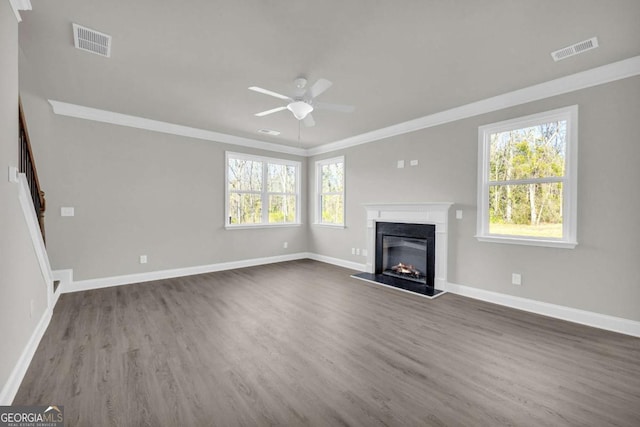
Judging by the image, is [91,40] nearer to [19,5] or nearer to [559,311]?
[19,5]

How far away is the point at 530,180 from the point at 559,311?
1585mm

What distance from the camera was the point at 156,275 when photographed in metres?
4.78

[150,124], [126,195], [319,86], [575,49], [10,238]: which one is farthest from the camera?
[150,124]

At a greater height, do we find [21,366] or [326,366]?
[21,366]

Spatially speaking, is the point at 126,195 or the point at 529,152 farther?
the point at 126,195

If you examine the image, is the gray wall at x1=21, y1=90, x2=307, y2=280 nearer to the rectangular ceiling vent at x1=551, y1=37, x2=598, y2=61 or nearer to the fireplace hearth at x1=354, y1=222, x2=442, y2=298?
the fireplace hearth at x1=354, y1=222, x2=442, y2=298

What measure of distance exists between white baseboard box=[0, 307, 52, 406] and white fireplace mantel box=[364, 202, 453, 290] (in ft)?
14.9

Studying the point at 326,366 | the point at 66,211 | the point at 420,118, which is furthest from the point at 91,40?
the point at 420,118

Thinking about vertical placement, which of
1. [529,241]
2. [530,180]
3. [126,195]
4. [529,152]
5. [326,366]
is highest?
[529,152]

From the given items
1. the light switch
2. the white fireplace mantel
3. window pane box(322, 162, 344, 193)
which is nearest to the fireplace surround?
the white fireplace mantel

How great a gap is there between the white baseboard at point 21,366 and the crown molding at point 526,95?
5244mm

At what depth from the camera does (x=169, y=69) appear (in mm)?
2969

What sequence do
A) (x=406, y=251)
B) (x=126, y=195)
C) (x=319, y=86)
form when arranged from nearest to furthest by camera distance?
1. (x=319, y=86)
2. (x=126, y=195)
3. (x=406, y=251)

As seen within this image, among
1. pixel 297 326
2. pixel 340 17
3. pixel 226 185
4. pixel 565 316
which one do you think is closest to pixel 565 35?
pixel 340 17
